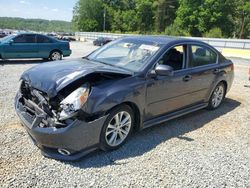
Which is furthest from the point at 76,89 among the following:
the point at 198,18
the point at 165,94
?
the point at 198,18

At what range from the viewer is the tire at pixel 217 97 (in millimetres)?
6314

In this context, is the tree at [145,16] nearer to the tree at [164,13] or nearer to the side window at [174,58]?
the tree at [164,13]

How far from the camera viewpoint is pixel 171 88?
4855 millimetres

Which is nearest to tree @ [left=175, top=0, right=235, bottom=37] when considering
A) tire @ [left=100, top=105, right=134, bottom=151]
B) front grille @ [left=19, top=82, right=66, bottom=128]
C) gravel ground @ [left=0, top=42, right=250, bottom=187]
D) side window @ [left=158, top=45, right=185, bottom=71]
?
side window @ [left=158, top=45, right=185, bottom=71]

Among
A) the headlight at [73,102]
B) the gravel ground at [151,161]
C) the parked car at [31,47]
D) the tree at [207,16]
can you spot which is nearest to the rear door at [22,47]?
the parked car at [31,47]

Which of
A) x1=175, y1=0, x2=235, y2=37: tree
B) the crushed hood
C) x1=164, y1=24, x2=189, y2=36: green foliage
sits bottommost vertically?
the crushed hood

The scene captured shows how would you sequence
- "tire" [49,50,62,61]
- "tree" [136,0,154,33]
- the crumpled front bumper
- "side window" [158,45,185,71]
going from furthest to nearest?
"tree" [136,0,154,33] → "tire" [49,50,62,61] → "side window" [158,45,185,71] → the crumpled front bumper

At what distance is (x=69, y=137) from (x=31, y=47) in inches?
429

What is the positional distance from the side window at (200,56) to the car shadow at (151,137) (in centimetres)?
112

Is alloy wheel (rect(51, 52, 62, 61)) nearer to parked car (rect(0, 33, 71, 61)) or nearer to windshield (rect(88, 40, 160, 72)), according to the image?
parked car (rect(0, 33, 71, 61))

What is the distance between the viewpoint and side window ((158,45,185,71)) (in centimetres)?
483

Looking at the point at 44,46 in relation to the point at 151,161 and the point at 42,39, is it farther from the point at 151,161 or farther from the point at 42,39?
the point at 151,161

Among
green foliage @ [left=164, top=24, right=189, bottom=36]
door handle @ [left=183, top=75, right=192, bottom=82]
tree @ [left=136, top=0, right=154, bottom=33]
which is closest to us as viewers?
door handle @ [left=183, top=75, right=192, bottom=82]

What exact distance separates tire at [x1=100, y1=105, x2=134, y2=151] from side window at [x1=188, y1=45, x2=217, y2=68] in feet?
6.03
